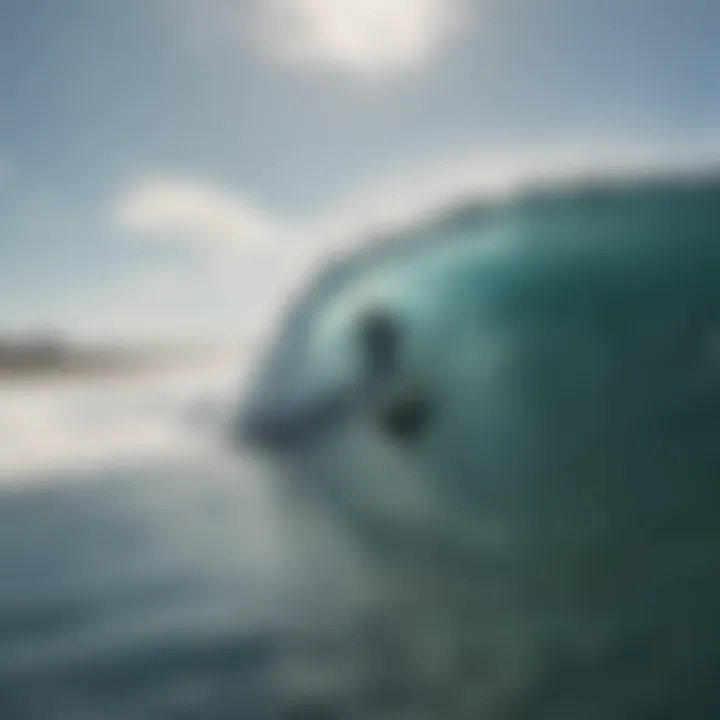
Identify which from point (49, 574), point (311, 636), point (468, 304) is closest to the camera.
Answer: point (311, 636)

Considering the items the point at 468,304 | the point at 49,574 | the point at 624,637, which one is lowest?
the point at 624,637

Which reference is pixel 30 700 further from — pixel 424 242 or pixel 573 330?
pixel 573 330

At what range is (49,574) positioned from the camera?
7.39ft

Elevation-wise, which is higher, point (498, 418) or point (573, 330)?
point (573, 330)

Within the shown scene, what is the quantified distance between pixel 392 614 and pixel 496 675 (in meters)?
0.45

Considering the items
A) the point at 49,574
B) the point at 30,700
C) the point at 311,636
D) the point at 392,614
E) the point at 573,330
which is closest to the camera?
the point at 30,700

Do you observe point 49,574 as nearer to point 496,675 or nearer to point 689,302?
point 496,675

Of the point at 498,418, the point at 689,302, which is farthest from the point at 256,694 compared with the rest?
the point at 689,302

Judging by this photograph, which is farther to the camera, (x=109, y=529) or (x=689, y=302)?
(x=689, y=302)

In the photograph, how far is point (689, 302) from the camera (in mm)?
3738

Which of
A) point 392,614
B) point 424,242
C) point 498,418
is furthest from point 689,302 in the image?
point 392,614

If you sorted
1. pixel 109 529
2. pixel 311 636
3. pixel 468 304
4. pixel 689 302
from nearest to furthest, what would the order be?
pixel 311 636 → pixel 109 529 → pixel 689 302 → pixel 468 304

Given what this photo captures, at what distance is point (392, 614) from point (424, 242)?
7.92 feet

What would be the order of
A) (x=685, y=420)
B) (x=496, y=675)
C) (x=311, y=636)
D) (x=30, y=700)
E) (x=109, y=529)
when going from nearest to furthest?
(x=30, y=700) < (x=496, y=675) < (x=311, y=636) < (x=109, y=529) < (x=685, y=420)
